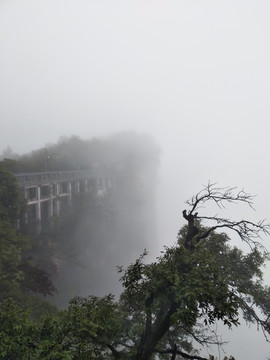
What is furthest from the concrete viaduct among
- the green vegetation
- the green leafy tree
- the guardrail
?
the green vegetation

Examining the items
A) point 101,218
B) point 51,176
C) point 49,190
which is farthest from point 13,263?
point 101,218

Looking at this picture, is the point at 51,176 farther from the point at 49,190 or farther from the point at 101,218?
the point at 101,218

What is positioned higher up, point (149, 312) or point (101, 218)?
point (149, 312)

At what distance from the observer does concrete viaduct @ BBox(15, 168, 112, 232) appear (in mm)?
41812

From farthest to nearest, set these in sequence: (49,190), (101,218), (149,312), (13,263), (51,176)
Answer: (101,218)
(51,176)
(49,190)
(13,263)
(149,312)

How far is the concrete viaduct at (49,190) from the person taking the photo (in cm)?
4181

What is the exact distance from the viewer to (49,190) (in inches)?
1873

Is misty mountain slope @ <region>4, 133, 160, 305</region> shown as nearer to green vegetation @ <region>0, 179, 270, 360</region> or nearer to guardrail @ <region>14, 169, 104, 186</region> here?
guardrail @ <region>14, 169, 104, 186</region>

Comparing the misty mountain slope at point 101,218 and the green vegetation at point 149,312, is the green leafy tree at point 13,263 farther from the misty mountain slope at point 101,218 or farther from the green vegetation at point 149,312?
the green vegetation at point 149,312

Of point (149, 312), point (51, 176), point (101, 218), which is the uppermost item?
point (51, 176)

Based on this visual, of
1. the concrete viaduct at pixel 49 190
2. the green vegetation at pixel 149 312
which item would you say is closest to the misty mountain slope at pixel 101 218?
the concrete viaduct at pixel 49 190

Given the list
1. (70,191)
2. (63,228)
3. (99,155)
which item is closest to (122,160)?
(99,155)

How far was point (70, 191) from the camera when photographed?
5616cm

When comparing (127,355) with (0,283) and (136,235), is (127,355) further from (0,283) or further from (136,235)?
(136,235)
